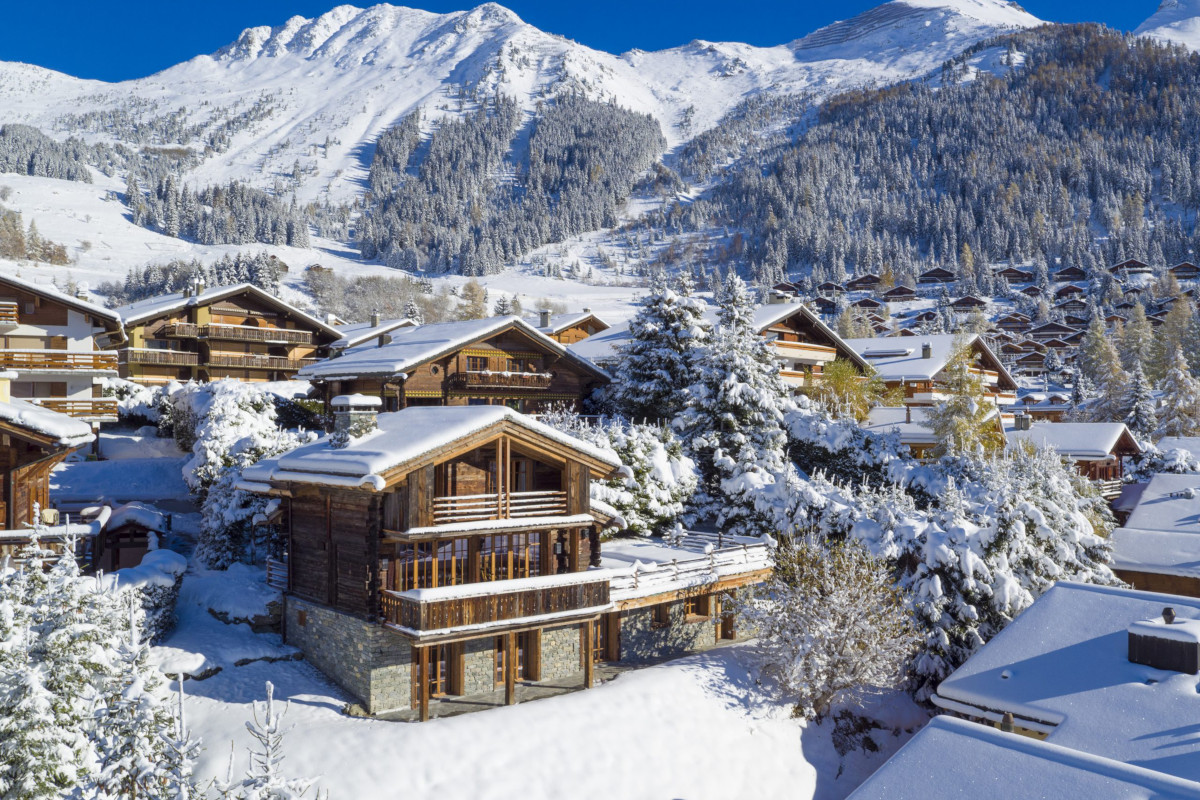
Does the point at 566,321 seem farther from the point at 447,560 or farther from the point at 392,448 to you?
the point at 392,448

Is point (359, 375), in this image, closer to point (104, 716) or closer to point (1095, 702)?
point (104, 716)

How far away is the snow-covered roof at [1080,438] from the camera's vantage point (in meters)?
47.9

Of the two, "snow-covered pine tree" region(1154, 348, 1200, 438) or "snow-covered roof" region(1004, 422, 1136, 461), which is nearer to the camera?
"snow-covered roof" region(1004, 422, 1136, 461)

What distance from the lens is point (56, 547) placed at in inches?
859

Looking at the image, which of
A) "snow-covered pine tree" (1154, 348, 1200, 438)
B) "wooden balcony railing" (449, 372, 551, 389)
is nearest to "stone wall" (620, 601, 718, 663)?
"wooden balcony railing" (449, 372, 551, 389)

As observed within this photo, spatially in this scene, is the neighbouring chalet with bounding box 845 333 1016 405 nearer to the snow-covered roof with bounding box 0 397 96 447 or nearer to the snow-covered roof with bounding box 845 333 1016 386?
the snow-covered roof with bounding box 845 333 1016 386

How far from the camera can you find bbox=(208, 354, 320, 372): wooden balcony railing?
51.7 meters

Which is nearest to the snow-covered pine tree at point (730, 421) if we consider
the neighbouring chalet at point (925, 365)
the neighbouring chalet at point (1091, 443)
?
the neighbouring chalet at point (925, 365)

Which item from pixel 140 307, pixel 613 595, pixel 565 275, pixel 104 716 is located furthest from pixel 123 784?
pixel 565 275

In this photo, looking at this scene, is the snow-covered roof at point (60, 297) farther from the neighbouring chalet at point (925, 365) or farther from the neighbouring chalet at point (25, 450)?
the neighbouring chalet at point (925, 365)

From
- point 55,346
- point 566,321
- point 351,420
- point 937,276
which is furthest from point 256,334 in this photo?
point 937,276

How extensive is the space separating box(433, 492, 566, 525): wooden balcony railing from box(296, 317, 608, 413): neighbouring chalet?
17159 mm

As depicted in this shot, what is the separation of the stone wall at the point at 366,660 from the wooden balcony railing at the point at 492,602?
31.0 inches

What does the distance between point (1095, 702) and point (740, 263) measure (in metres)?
181
